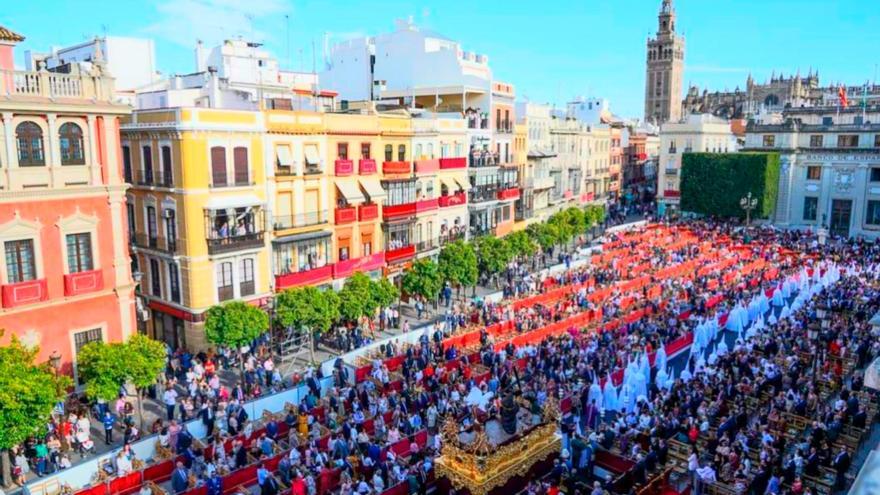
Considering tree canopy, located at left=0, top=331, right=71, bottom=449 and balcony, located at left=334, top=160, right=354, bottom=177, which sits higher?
balcony, located at left=334, top=160, right=354, bottom=177

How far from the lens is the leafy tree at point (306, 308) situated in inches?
1182

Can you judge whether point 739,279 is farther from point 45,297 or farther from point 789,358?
point 45,297

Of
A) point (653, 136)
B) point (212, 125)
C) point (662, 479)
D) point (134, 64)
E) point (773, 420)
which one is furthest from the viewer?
point (653, 136)

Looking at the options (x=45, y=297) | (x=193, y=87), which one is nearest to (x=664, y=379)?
(x=45, y=297)

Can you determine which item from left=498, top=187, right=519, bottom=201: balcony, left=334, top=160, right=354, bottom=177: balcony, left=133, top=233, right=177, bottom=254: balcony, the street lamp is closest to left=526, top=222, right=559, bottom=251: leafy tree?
left=498, top=187, right=519, bottom=201: balcony

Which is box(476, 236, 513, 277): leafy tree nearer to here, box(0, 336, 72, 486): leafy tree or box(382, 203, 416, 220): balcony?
box(382, 203, 416, 220): balcony

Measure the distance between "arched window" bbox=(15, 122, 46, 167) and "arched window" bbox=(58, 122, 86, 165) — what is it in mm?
691

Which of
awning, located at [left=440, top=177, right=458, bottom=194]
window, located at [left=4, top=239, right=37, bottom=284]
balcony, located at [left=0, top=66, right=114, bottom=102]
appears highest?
balcony, located at [left=0, top=66, right=114, bottom=102]

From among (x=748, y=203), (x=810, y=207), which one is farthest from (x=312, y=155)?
(x=810, y=207)

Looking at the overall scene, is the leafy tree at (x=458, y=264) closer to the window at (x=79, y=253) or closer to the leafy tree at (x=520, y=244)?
the leafy tree at (x=520, y=244)

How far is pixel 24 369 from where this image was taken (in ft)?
63.8

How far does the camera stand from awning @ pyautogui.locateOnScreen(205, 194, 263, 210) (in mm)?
31188

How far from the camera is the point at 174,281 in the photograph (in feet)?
104

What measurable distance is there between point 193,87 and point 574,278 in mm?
24206
